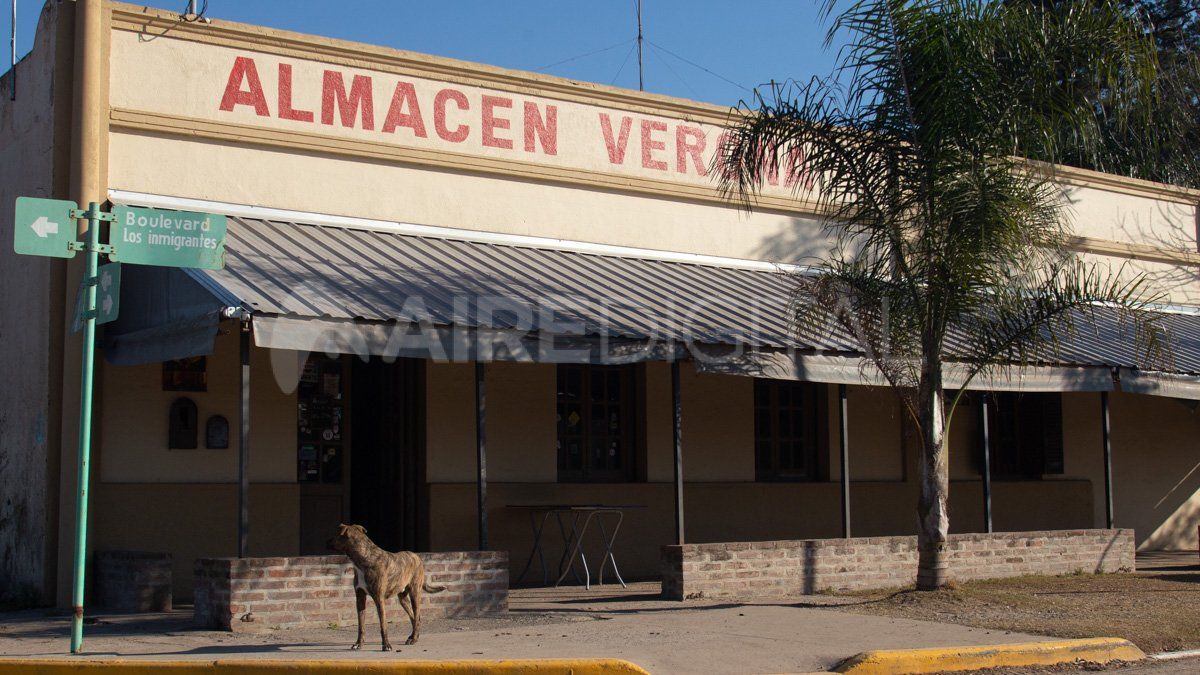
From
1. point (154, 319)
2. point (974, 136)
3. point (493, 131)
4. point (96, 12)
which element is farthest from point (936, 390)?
point (96, 12)

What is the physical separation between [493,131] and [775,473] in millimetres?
5228

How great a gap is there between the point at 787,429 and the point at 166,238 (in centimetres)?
902

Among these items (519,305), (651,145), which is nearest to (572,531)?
(519,305)

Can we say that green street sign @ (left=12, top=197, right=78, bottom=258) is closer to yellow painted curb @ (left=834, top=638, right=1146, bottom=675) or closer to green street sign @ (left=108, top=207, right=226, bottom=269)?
green street sign @ (left=108, top=207, right=226, bottom=269)

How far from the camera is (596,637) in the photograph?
9156mm

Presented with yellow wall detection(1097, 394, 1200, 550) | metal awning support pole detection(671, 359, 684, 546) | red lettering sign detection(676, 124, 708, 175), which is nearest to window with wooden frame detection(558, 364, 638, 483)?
metal awning support pole detection(671, 359, 684, 546)

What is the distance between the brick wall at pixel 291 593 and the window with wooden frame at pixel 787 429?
576 cm

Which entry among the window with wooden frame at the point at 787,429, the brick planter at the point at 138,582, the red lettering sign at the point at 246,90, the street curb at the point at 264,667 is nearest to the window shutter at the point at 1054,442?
the window with wooden frame at the point at 787,429

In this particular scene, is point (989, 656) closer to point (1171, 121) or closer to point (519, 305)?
point (519, 305)

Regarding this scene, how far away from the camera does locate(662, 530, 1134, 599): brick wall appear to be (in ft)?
37.9

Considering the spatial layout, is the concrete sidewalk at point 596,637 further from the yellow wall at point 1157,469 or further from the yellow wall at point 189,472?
the yellow wall at point 1157,469

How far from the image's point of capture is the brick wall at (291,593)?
30.7ft

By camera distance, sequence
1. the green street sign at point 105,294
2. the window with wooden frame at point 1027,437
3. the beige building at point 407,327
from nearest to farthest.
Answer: the green street sign at point 105,294 → the beige building at point 407,327 → the window with wooden frame at point 1027,437

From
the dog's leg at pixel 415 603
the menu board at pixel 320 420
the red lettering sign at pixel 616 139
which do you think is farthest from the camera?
the red lettering sign at pixel 616 139
